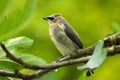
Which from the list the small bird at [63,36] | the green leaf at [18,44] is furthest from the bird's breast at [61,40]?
the green leaf at [18,44]

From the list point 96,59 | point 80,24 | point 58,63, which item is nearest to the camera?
point 96,59

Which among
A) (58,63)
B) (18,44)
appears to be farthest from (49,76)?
(18,44)

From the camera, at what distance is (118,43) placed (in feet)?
5.09

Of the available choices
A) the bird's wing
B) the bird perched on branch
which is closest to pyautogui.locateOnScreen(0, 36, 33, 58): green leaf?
the bird perched on branch

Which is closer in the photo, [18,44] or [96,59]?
[96,59]

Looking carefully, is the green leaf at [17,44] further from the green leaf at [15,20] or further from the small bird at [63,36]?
the small bird at [63,36]

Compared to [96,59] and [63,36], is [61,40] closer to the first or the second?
[63,36]

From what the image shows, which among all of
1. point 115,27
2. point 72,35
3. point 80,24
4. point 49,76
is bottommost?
point 80,24

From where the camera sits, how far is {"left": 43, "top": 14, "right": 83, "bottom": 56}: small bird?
307 centimetres

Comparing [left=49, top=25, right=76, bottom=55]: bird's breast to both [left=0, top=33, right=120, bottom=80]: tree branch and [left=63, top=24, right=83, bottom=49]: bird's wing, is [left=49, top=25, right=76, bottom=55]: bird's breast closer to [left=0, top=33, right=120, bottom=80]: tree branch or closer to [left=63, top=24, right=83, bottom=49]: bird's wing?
[left=63, top=24, right=83, bottom=49]: bird's wing

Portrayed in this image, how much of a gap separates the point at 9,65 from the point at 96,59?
1.22ft

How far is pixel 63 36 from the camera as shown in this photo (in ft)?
10.7

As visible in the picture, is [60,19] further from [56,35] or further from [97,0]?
[97,0]

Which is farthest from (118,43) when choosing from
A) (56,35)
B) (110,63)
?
(110,63)
